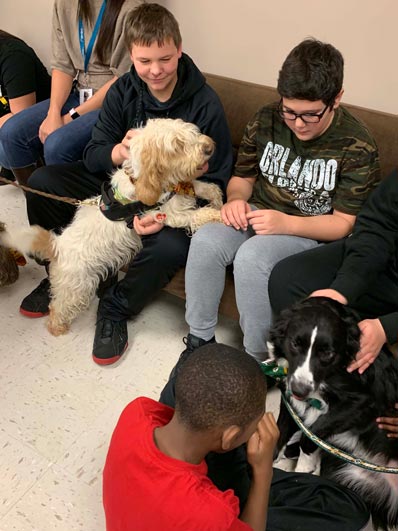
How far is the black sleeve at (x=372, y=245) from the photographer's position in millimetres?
1427

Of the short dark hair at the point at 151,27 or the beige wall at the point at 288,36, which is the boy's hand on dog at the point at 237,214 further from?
the beige wall at the point at 288,36

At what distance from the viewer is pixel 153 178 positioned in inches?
64.6

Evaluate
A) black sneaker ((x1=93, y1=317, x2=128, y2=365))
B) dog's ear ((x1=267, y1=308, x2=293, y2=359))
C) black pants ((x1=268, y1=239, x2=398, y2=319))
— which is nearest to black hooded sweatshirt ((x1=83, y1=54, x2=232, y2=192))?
black pants ((x1=268, y1=239, x2=398, y2=319))

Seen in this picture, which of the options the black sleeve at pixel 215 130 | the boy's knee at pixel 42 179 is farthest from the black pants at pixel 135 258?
the black sleeve at pixel 215 130

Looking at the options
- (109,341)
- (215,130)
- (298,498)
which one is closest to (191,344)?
(109,341)

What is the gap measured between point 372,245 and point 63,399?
129 centimetres

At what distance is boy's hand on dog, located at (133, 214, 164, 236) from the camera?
1.77 meters

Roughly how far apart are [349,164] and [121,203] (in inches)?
34.1

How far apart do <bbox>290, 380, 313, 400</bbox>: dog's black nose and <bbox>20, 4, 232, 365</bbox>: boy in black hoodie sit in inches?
29.7

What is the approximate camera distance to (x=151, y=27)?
1.61m

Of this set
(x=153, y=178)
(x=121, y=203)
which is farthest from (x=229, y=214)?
(x=121, y=203)

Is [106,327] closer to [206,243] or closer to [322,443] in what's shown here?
[206,243]

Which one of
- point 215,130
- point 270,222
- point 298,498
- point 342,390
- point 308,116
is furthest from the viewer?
point 215,130

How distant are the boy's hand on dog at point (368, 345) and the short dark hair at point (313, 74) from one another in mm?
715
